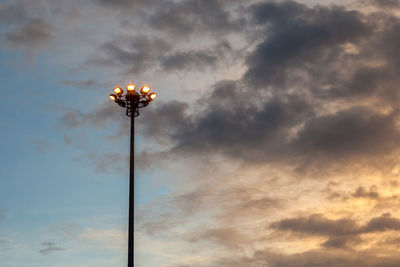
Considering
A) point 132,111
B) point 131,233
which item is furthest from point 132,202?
point 132,111

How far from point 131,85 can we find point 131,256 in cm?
900

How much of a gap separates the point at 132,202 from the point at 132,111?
201 inches

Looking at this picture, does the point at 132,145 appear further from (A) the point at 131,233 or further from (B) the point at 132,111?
(A) the point at 131,233

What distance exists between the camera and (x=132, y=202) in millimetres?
→ 33688

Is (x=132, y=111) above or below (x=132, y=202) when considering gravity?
above

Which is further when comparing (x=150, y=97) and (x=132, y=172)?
(x=150, y=97)

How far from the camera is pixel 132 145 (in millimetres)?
35312

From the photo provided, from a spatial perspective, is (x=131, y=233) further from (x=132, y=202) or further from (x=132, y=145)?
(x=132, y=145)

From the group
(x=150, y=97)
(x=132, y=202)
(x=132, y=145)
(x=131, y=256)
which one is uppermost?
(x=150, y=97)

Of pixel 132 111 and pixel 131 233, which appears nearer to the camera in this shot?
pixel 131 233

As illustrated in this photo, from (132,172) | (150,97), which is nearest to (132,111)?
(150,97)

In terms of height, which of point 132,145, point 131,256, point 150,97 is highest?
point 150,97

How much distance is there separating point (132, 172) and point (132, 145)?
1608 mm

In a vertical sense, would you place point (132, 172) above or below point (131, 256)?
above
